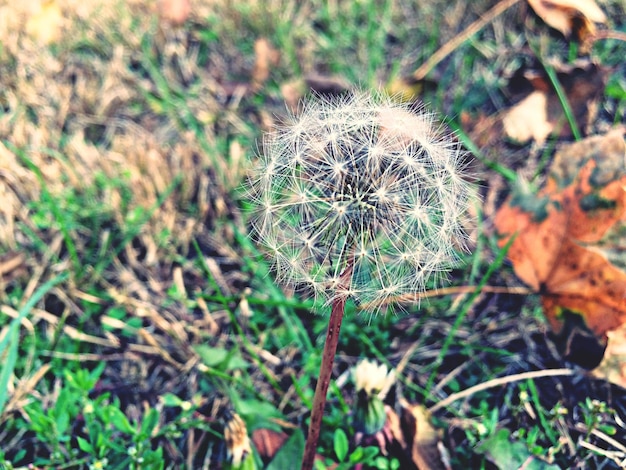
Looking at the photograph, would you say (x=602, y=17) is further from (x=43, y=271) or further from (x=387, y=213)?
(x=43, y=271)

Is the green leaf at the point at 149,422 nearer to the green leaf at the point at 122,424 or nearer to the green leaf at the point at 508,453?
the green leaf at the point at 122,424

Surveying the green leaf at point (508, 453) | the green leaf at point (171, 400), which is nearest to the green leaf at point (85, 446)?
the green leaf at point (171, 400)

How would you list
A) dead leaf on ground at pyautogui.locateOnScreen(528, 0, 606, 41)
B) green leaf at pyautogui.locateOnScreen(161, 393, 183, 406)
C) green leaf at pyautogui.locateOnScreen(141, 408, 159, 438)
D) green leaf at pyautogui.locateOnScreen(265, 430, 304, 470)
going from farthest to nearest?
1. dead leaf on ground at pyautogui.locateOnScreen(528, 0, 606, 41)
2. green leaf at pyautogui.locateOnScreen(161, 393, 183, 406)
3. green leaf at pyautogui.locateOnScreen(141, 408, 159, 438)
4. green leaf at pyautogui.locateOnScreen(265, 430, 304, 470)

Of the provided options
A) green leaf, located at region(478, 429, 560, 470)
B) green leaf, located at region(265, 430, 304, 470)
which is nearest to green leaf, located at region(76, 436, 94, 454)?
green leaf, located at region(265, 430, 304, 470)

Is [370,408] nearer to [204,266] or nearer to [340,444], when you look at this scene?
[340,444]

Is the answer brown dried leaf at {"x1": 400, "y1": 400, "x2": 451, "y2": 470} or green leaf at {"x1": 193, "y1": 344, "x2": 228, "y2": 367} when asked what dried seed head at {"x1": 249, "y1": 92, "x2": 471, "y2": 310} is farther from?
green leaf at {"x1": 193, "y1": 344, "x2": 228, "y2": 367}

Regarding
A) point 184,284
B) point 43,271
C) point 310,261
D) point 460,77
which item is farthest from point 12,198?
point 460,77

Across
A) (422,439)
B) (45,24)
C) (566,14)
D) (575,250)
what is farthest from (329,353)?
(45,24)
